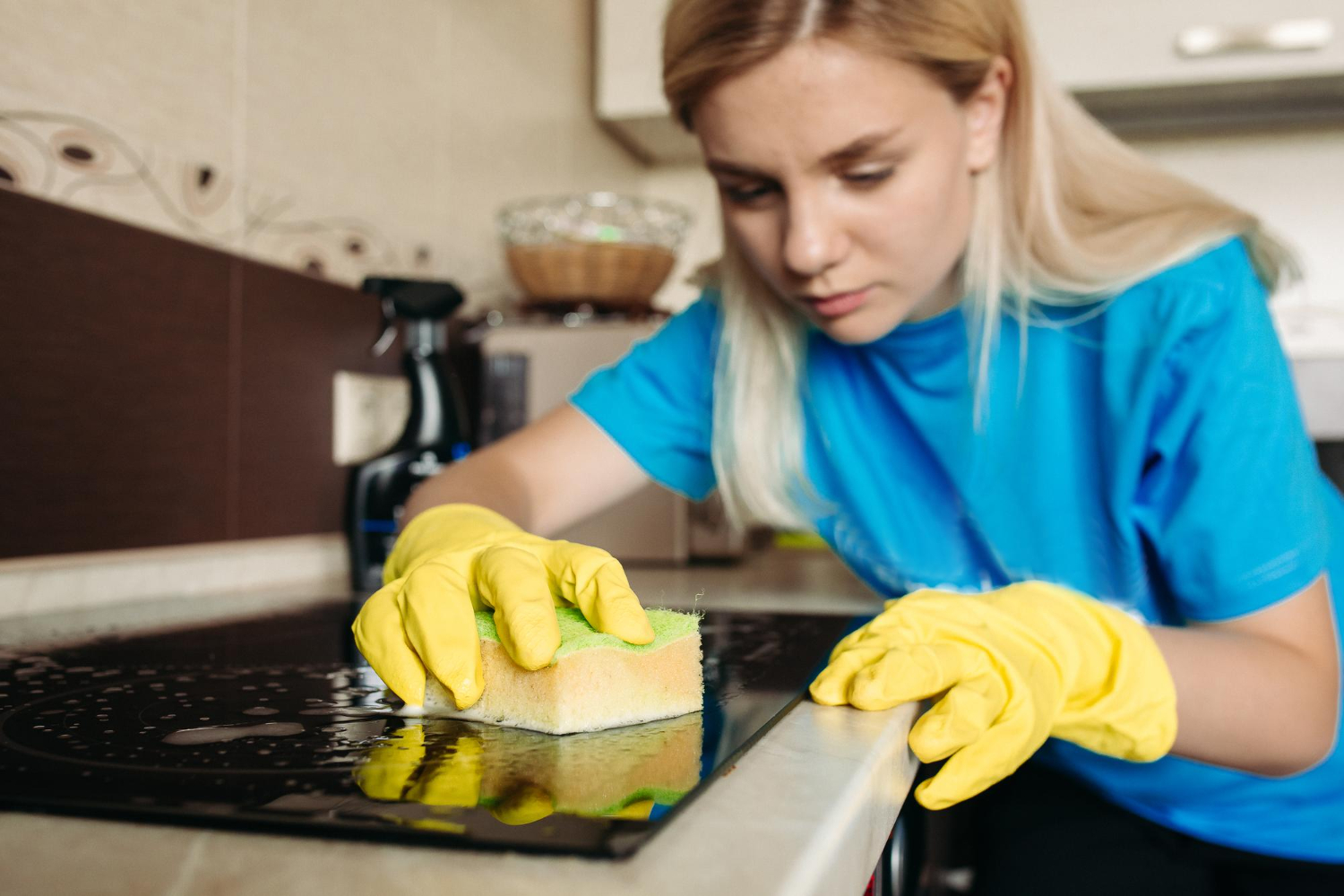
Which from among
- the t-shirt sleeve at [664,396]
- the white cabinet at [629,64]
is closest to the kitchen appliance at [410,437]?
the t-shirt sleeve at [664,396]

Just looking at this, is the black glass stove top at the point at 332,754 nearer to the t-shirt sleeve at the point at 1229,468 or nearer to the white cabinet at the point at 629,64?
the t-shirt sleeve at the point at 1229,468

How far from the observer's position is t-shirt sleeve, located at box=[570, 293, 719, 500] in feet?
3.54

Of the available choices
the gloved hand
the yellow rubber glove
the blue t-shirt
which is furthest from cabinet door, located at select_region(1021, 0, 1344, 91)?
the yellow rubber glove

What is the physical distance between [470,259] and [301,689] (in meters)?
1.16

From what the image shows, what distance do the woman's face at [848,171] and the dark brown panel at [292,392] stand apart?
0.55m

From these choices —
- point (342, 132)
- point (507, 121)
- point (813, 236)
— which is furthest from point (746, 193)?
point (507, 121)

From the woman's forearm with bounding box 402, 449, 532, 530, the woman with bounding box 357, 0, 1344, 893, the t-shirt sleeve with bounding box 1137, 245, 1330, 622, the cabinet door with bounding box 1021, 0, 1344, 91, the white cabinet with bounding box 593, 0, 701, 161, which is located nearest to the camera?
the woman with bounding box 357, 0, 1344, 893

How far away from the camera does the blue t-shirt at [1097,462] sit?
733 mm

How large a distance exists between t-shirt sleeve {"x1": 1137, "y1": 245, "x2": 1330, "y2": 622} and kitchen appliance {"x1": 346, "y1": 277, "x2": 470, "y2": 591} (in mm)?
770

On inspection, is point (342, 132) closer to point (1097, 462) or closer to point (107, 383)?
point (107, 383)

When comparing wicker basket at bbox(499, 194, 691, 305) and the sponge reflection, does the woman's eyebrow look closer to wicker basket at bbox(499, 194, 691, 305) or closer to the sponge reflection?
the sponge reflection

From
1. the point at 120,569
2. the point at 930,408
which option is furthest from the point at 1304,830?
the point at 120,569

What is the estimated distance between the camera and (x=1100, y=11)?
168 cm

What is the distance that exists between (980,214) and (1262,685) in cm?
44
